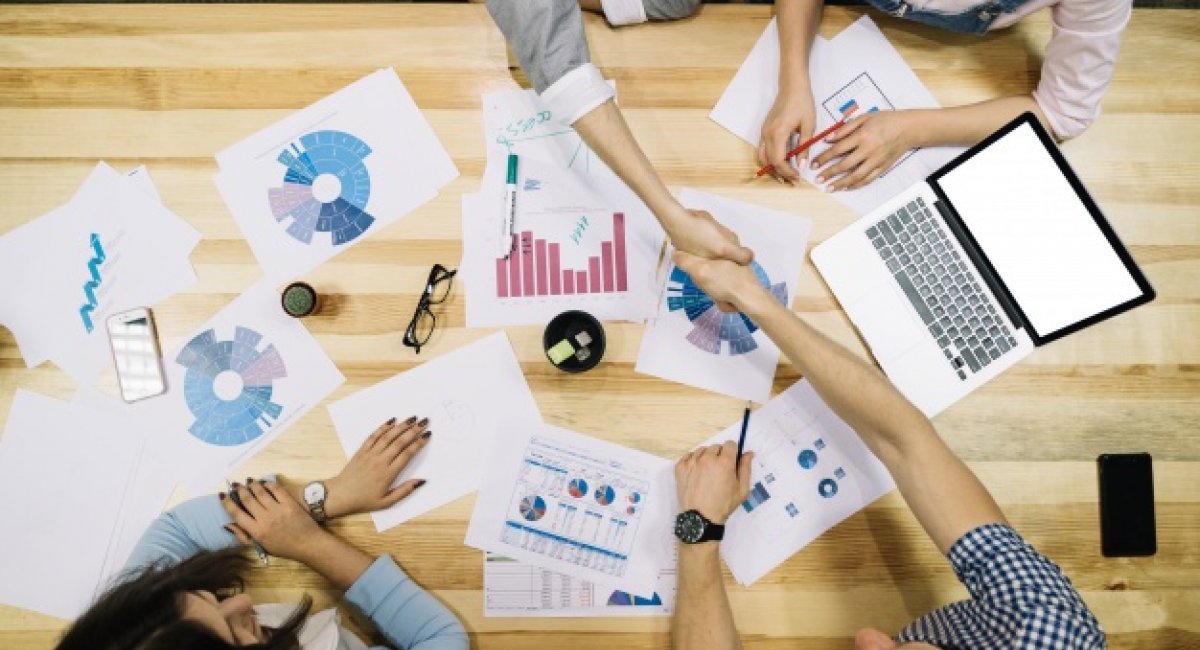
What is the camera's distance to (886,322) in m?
1.28

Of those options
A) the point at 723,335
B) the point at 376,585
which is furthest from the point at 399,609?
the point at 723,335

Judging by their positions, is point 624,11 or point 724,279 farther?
point 624,11

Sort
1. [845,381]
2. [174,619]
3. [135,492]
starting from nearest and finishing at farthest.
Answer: [174,619] < [845,381] < [135,492]

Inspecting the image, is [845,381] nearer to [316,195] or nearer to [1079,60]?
[1079,60]

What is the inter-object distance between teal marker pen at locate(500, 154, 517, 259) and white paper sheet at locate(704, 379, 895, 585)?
1.55ft

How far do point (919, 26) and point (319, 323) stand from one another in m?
1.16

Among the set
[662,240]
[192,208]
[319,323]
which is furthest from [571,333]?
[192,208]

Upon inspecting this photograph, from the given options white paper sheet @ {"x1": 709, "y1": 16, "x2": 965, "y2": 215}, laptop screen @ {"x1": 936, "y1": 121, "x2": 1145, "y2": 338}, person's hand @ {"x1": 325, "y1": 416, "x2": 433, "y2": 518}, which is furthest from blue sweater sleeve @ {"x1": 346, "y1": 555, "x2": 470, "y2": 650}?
laptop screen @ {"x1": 936, "y1": 121, "x2": 1145, "y2": 338}

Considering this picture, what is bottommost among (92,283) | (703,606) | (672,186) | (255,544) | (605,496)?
(703,606)

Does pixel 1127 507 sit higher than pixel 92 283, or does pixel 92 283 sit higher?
pixel 92 283

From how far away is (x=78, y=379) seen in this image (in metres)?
1.30

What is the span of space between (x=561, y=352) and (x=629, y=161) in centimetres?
33

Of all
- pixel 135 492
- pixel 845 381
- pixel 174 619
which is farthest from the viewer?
pixel 135 492

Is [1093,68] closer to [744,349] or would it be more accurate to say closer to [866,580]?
[744,349]
